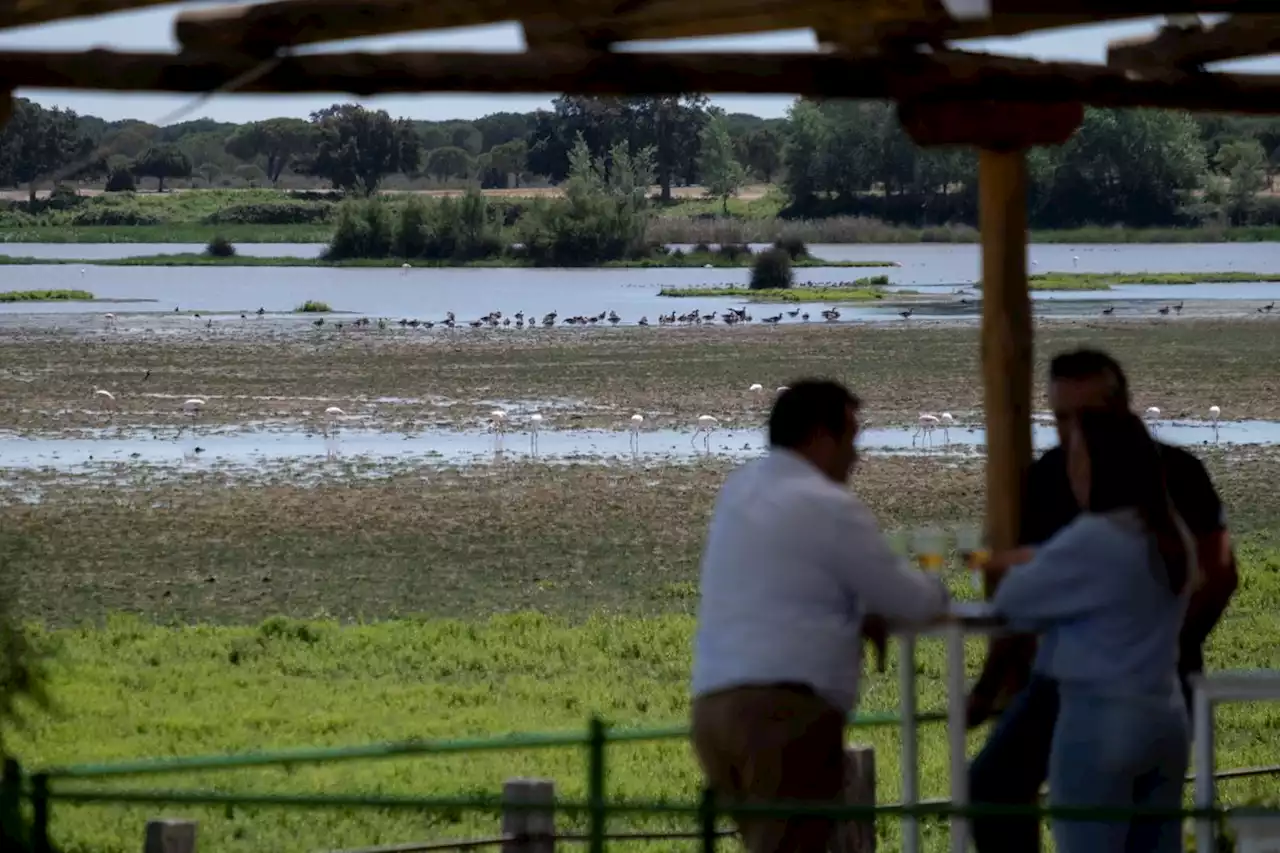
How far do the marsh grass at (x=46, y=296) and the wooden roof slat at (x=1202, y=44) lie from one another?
151 ft

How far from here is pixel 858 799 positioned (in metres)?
5.67

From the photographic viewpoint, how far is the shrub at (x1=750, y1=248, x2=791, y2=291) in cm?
5459

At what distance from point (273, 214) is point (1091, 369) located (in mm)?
84389

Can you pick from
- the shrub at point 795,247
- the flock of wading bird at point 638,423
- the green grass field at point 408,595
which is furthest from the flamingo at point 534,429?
the shrub at point 795,247

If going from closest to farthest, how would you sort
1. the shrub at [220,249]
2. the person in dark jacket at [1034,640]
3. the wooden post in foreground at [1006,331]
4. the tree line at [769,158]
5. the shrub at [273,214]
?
the person in dark jacket at [1034,640] → the wooden post in foreground at [1006,331] → the tree line at [769,158] → the shrub at [220,249] → the shrub at [273,214]

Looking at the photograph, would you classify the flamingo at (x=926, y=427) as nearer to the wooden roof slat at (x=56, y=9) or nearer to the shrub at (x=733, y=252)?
the wooden roof slat at (x=56, y=9)

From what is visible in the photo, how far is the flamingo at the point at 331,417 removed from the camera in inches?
908

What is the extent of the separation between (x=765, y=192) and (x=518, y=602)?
260 feet

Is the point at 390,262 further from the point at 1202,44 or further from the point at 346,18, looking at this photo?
the point at 346,18

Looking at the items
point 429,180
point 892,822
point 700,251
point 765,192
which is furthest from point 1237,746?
point 429,180

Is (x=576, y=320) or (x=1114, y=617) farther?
(x=576, y=320)

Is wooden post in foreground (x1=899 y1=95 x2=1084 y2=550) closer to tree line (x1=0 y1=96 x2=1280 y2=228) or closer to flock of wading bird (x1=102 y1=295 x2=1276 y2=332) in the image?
tree line (x1=0 y1=96 x2=1280 y2=228)

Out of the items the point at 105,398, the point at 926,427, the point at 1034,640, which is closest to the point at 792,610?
the point at 1034,640

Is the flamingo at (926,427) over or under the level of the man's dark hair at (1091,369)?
under
